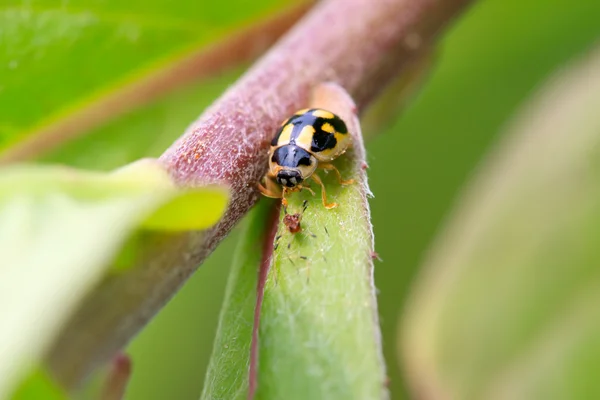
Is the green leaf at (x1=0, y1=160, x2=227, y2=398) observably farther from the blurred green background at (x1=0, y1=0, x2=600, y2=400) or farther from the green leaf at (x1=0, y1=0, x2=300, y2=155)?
the blurred green background at (x1=0, y1=0, x2=600, y2=400)

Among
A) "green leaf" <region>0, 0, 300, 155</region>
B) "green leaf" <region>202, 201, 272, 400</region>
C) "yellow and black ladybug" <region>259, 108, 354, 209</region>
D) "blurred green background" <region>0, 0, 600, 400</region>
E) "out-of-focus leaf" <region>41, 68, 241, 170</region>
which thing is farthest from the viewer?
"blurred green background" <region>0, 0, 600, 400</region>

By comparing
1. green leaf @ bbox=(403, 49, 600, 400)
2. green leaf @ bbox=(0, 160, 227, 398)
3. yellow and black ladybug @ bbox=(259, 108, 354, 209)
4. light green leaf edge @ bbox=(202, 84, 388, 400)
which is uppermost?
green leaf @ bbox=(403, 49, 600, 400)

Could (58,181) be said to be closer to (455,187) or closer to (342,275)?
(342,275)

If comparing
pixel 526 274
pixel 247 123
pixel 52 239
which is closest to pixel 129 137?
pixel 247 123

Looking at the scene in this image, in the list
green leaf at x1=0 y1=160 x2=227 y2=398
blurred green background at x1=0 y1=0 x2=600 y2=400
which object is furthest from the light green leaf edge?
blurred green background at x1=0 y1=0 x2=600 y2=400

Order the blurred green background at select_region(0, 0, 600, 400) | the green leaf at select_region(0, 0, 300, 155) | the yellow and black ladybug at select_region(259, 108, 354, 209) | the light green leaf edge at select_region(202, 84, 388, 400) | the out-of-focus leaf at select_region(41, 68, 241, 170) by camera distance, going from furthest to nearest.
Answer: the blurred green background at select_region(0, 0, 600, 400) → the out-of-focus leaf at select_region(41, 68, 241, 170) → the green leaf at select_region(0, 0, 300, 155) → the yellow and black ladybug at select_region(259, 108, 354, 209) → the light green leaf edge at select_region(202, 84, 388, 400)

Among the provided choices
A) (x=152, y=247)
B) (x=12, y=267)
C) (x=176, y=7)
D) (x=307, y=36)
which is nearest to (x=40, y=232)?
(x=12, y=267)
